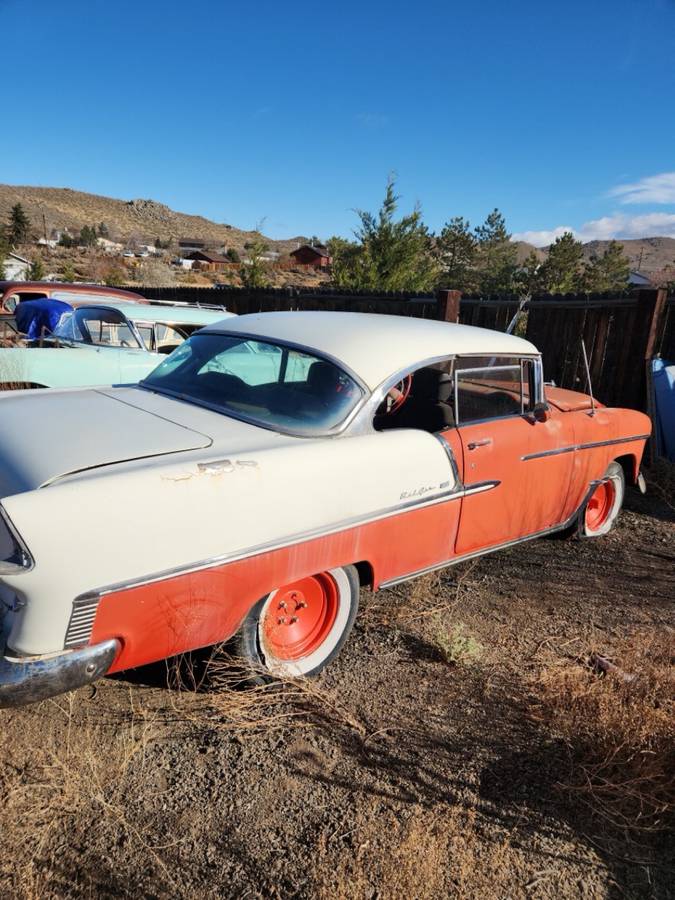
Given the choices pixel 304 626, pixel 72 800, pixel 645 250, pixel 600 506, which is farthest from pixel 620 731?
pixel 645 250

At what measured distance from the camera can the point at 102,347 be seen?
6.31 m

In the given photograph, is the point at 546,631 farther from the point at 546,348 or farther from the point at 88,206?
the point at 88,206

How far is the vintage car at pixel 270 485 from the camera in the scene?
1.90 metres

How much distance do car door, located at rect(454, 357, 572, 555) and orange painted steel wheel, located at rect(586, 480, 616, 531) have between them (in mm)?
887

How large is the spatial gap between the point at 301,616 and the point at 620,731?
4.55 feet

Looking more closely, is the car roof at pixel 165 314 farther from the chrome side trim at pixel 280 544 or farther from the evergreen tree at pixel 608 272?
the evergreen tree at pixel 608 272

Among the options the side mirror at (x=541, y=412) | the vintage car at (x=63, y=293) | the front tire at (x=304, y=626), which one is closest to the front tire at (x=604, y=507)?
the side mirror at (x=541, y=412)

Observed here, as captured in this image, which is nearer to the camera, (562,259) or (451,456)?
(451,456)

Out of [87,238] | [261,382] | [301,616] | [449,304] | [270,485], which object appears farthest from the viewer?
[87,238]

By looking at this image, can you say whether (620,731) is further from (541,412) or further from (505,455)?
(541,412)

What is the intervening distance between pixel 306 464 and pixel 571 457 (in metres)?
2.10

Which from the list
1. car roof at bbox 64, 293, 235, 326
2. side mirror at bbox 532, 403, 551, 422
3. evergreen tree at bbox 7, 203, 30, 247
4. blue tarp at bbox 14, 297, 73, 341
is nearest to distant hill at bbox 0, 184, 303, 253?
evergreen tree at bbox 7, 203, 30, 247

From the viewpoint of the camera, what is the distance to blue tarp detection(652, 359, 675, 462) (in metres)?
6.25

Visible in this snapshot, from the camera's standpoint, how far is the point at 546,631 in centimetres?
328
